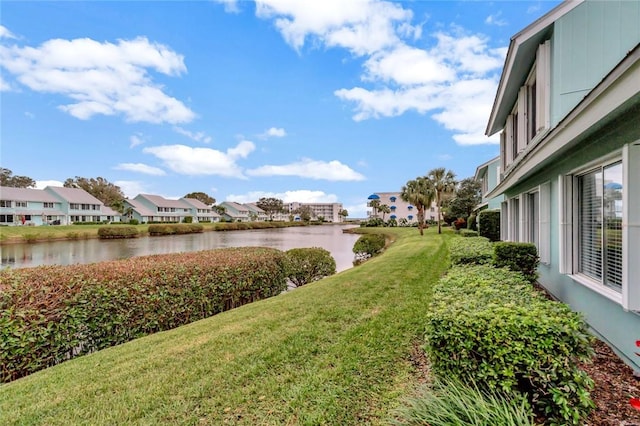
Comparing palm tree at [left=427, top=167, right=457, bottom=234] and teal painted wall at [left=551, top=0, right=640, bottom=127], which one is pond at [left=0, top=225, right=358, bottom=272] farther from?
teal painted wall at [left=551, top=0, right=640, bottom=127]

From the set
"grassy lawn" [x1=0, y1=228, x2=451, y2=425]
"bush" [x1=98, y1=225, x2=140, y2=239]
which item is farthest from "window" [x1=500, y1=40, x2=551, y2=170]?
"bush" [x1=98, y1=225, x2=140, y2=239]

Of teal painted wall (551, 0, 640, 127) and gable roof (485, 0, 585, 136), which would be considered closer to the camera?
teal painted wall (551, 0, 640, 127)

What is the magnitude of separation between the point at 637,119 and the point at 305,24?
37.9 feet

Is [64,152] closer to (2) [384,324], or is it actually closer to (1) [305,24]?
(1) [305,24]

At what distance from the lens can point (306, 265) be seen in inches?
426

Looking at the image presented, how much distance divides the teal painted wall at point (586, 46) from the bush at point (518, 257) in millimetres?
2651

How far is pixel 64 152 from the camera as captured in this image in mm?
30250

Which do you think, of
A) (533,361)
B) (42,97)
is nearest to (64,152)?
(42,97)

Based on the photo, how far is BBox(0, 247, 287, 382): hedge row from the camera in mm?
3781

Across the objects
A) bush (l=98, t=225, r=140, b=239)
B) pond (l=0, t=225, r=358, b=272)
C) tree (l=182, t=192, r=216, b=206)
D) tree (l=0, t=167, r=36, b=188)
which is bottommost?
pond (l=0, t=225, r=358, b=272)

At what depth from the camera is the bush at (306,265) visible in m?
10.7

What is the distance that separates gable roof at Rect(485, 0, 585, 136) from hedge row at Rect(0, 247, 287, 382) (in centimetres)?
827

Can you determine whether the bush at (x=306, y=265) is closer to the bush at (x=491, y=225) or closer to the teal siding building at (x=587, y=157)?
the teal siding building at (x=587, y=157)

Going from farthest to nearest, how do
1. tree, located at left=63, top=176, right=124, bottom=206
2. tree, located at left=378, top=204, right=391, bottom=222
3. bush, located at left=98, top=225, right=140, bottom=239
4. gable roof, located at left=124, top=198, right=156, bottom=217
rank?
tree, located at left=63, top=176, right=124, bottom=206
tree, located at left=378, top=204, right=391, bottom=222
gable roof, located at left=124, top=198, right=156, bottom=217
bush, located at left=98, top=225, right=140, bottom=239
